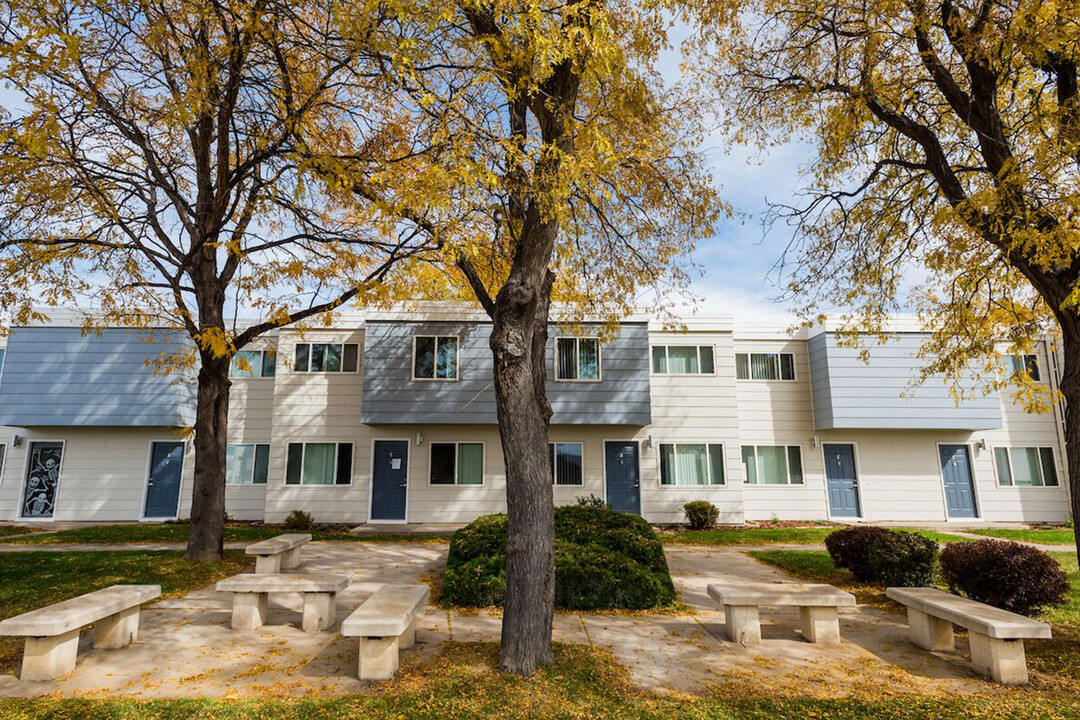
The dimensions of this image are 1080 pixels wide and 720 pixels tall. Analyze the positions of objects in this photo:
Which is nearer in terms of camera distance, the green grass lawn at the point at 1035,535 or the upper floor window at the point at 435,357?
the green grass lawn at the point at 1035,535

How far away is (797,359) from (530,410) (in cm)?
1506

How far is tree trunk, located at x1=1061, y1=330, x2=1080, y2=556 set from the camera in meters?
5.90

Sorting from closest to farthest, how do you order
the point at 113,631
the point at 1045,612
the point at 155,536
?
the point at 113,631 → the point at 1045,612 → the point at 155,536

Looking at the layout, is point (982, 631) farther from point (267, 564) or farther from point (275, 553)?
point (267, 564)

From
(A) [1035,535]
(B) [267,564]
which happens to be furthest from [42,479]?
(A) [1035,535]

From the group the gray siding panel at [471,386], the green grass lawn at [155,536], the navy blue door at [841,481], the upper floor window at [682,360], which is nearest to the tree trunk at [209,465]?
the green grass lawn at [155,536]

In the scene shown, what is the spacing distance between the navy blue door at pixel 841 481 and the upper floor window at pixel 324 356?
14318 millimetres

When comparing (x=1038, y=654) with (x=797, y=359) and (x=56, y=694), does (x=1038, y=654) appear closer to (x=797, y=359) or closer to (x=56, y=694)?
(x=56, y=694)

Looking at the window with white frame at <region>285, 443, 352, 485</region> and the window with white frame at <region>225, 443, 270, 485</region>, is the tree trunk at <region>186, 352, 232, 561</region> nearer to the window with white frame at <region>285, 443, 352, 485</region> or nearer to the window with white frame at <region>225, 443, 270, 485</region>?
the window with white frame at <region>285, 443, 352, 485</region>

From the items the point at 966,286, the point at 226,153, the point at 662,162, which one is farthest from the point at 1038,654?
the point at 226,153

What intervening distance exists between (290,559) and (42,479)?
12.7m

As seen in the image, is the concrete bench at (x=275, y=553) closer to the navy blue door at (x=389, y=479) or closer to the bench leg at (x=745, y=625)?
the navy blue door at (x=389, y=479)

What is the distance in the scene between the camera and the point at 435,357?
635 inches

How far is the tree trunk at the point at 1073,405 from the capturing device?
19.4 feet
